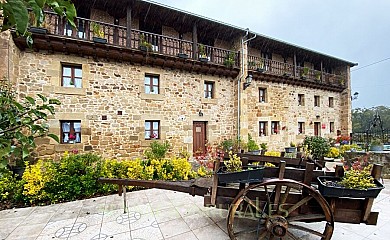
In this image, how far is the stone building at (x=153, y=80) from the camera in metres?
6.55

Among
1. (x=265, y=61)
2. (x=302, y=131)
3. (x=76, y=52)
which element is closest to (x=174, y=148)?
(x=76, y=52)

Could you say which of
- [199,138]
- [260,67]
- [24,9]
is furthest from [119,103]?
[260,67]

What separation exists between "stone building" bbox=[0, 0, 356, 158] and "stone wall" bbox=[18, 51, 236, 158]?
0.12 feet

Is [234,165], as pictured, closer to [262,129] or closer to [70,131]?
[70,131]

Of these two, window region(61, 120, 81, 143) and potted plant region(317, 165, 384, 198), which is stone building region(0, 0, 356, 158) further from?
potted plant region(317, 165, 384, 198)

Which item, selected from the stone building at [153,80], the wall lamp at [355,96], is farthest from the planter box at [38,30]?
the wall lamp at [355,96]

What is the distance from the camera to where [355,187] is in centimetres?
216

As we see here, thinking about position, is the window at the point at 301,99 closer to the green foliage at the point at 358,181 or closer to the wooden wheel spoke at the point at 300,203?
the green foliage at the point at 358,181

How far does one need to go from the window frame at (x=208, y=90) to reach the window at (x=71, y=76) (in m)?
5.39

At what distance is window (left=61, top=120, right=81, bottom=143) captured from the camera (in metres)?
6.78

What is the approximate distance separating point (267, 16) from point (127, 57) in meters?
130

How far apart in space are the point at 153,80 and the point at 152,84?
0.19 metres

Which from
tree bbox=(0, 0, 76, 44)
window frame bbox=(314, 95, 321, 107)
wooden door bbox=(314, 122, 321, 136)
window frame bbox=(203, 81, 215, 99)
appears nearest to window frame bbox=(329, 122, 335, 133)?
wooden door bbox=(314, 122, 321, 136)

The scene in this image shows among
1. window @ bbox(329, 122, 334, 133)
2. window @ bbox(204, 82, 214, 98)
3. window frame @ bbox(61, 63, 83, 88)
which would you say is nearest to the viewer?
window frame @ bbox(61, 63, 83, 88)
